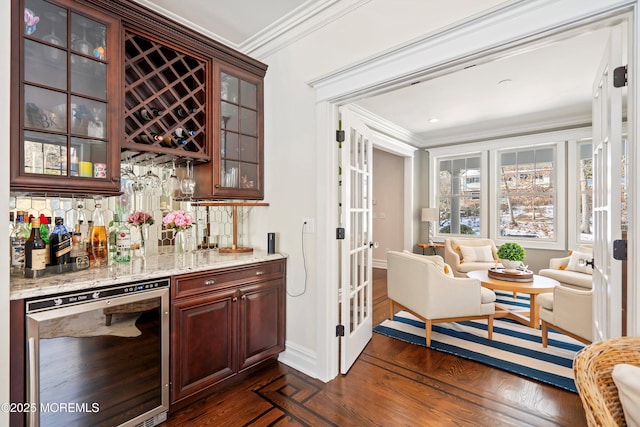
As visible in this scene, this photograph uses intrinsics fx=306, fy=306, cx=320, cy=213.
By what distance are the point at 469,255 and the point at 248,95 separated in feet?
13.9

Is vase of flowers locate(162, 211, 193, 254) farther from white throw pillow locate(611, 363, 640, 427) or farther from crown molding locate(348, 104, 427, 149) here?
crown molding locate(348, 104, 427, 149)

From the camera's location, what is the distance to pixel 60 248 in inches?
66.9

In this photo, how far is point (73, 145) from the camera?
1.68 metres

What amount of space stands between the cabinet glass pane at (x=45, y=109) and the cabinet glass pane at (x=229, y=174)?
98 centimetres

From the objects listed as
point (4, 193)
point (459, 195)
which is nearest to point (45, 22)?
point (4, 193)

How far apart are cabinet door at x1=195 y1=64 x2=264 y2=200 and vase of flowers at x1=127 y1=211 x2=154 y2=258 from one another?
42 centimetres

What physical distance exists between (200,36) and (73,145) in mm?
1142

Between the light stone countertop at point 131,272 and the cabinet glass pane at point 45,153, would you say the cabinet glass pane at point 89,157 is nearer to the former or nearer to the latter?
the cabinet glass pane at point 45,153

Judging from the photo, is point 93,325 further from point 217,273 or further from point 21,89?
point 21,89

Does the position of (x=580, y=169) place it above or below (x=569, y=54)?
below

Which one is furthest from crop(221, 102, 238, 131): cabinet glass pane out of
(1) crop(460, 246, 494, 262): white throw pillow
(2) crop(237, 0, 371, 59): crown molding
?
(1) crop(460, 246, 494, 262): white throw pillow

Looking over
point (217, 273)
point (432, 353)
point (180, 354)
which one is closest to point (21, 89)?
point (217, 273)

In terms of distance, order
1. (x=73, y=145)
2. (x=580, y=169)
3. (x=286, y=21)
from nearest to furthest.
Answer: (x=73, y=145), (x=286, y=21), (x=580, y=169)

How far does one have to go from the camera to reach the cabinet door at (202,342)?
1.88 metres
